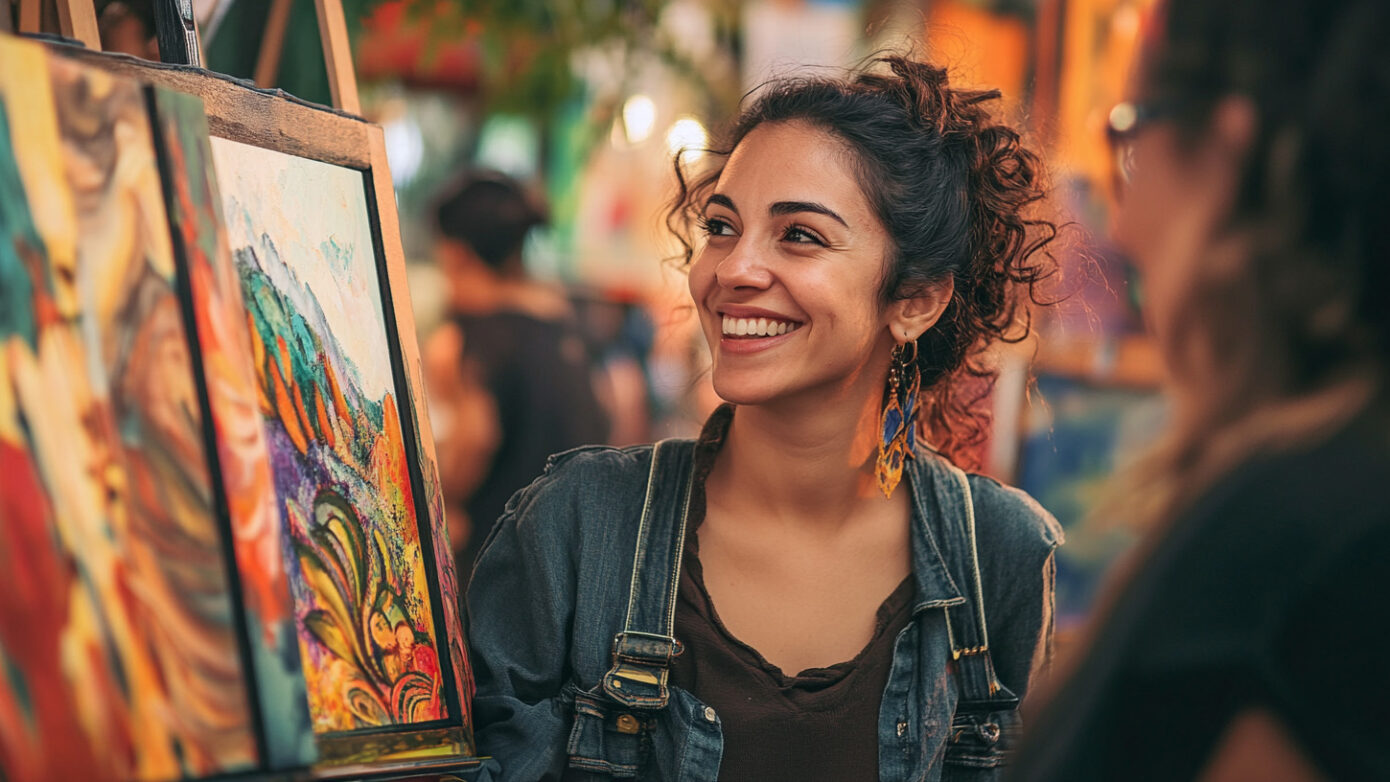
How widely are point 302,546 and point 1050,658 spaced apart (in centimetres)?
121

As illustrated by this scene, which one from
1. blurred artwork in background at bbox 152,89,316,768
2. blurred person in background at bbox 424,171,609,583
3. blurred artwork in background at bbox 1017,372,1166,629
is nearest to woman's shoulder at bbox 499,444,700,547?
blurred artwork in background at bbox 152,89,316,768

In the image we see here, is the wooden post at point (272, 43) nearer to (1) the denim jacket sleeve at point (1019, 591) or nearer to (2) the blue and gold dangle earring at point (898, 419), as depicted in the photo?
(2) the blue and gold dangle earring at point (898, 419)

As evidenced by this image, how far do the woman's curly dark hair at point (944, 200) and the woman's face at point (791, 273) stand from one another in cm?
5

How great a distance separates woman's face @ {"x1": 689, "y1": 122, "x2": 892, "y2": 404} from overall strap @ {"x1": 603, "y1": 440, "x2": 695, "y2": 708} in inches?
7.8

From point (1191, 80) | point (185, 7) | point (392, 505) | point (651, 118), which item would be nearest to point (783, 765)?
point (392, 505)

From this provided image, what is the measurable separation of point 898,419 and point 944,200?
1.24 feet

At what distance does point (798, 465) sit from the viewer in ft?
6.54

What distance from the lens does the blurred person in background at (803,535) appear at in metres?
1.80

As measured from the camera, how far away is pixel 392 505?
5.27ft

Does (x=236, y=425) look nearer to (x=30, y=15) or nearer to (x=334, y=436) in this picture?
(x=334, y=436)

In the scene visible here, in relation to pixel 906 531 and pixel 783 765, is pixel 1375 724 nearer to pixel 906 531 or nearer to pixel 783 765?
pixel 783 765

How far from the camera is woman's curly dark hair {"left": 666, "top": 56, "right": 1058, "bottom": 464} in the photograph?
6.55 feet

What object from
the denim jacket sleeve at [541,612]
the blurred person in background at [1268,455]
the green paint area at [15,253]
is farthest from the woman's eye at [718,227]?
the green paint area at [15,253]

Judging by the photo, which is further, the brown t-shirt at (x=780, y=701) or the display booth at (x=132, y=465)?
the brown t-shirt at (x=780, y=701)
